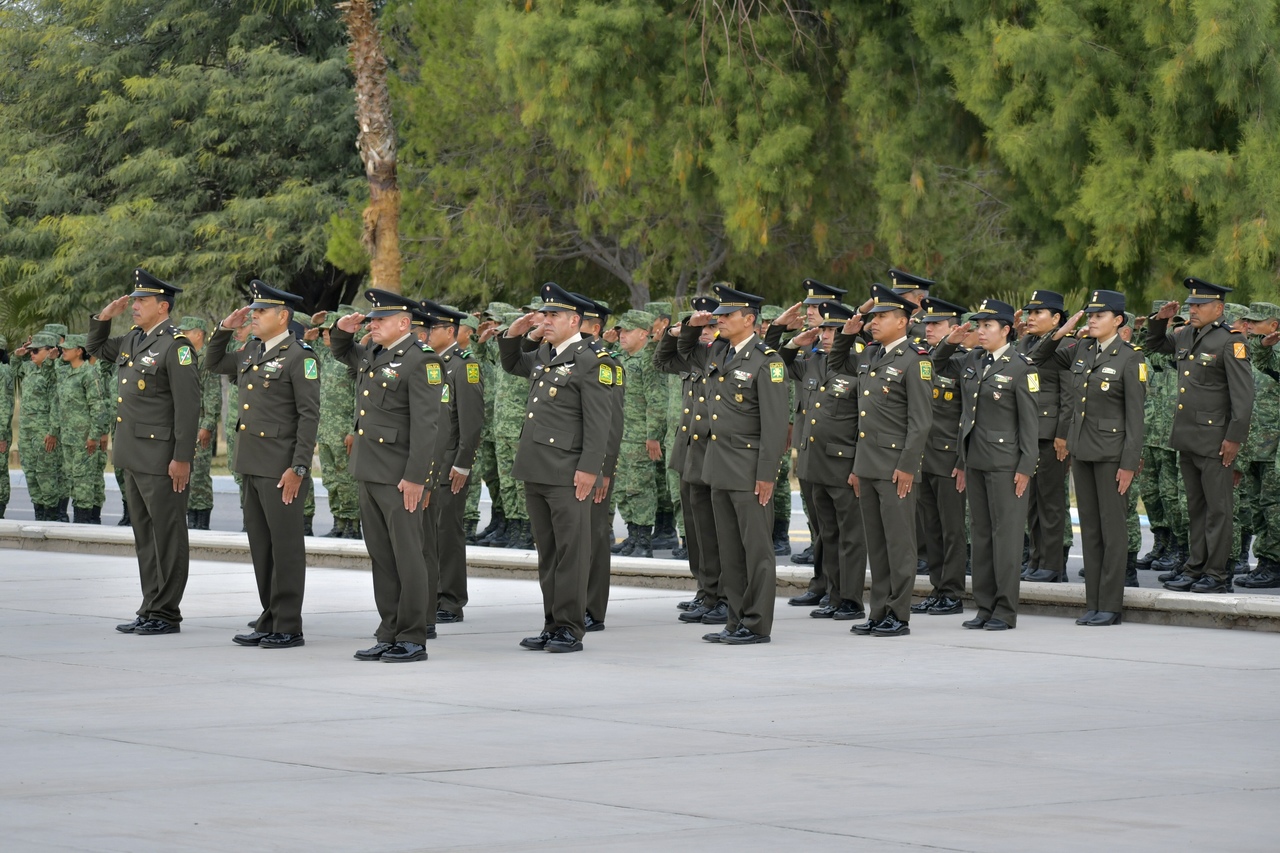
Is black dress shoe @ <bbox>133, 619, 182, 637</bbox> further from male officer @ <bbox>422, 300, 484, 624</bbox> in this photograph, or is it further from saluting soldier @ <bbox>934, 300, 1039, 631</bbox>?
saluting soldier @ <bbox>934, 300, 1039, 631</bbox>

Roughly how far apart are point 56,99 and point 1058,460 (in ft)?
→ 94.4

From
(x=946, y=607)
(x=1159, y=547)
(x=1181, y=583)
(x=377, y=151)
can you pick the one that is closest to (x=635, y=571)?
(x=946, y=607)

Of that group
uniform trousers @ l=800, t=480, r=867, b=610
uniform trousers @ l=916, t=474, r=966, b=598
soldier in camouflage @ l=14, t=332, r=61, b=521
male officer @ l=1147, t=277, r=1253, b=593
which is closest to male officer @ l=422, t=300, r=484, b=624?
uniform trousers @ l=800, t=480, r=867, b=610

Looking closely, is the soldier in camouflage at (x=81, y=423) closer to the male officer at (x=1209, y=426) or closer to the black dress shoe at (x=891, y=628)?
the black dress shoe at (x=891, y=628)

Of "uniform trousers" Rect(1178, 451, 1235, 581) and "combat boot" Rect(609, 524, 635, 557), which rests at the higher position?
"uniform trousers" Rect(1178, 451, 1235, 581)

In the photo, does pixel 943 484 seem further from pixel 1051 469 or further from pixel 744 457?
pixel 744 457

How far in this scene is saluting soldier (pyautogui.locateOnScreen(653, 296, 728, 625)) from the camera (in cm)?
1259

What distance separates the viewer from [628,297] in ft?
119

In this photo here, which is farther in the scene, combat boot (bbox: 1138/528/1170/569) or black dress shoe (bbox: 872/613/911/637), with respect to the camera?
combat boot (bbox: 1138/528/1170/569)

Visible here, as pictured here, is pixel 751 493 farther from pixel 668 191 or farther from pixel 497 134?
pixel 497 134

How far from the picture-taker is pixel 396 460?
11484 mm

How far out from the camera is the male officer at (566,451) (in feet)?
38.7

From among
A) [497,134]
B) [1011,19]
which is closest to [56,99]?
[497,134]

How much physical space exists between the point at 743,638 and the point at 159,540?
11.8 ft
